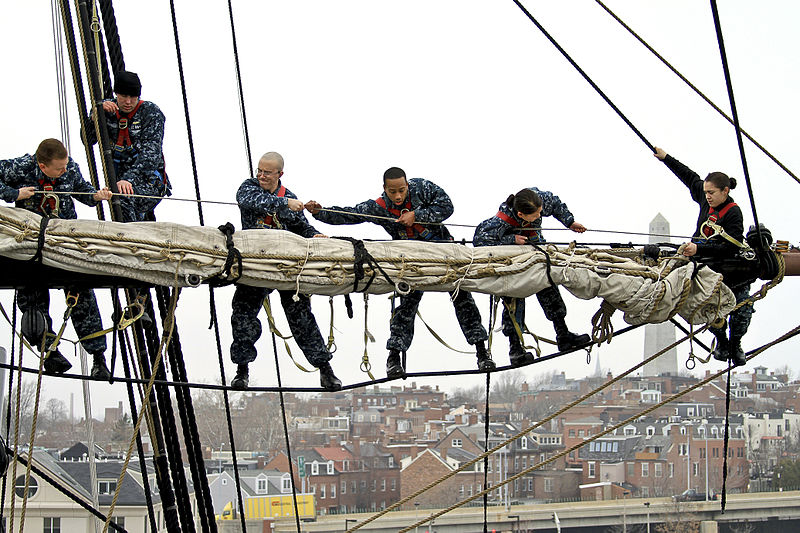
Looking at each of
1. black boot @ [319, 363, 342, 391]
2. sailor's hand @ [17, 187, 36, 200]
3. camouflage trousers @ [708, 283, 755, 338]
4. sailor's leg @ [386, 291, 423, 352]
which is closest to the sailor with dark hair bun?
camouflage trousers @ [708, 283, 755, 338]

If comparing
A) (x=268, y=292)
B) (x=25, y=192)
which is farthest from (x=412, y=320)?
(x=25, y=192)

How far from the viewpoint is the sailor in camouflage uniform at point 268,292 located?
4.73 metres

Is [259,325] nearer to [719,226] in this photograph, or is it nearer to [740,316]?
[719,226]

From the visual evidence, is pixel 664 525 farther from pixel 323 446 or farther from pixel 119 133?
pixel 119 133

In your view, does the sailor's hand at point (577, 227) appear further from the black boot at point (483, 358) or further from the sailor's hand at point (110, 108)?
the sailor's hand at point (110, 108)

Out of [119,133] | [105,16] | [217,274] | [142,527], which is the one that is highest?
[105,16]

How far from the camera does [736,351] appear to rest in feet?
19.2

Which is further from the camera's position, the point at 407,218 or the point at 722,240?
the point at 722,240

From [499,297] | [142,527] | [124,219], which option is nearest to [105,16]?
[124,219]

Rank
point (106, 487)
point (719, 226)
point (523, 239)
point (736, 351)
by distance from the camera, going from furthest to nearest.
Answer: point (106, 487)
point (736, 351)
point (719, 226)
point (523, 239)

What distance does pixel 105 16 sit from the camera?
6.46 meters

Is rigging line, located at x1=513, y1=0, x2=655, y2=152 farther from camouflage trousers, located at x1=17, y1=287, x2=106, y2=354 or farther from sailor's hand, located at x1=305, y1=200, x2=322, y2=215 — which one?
camouflage trousers, located at x1=17, y1=287, x2=106, y2=354

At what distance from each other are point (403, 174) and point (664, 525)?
4746cm

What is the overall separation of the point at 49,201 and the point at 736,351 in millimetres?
3682
